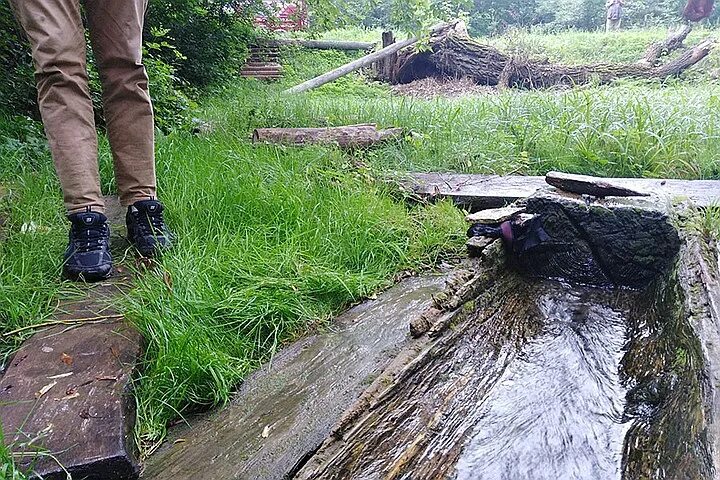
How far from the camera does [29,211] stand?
2330 mm

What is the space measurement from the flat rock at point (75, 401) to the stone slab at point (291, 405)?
0.12 metres

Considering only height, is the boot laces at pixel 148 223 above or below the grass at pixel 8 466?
above

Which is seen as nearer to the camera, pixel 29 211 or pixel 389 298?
pixel 389 298

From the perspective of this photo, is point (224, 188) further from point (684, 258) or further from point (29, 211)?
point (684, 258)

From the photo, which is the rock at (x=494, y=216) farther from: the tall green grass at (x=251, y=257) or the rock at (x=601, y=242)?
the tall green grass at (x=251, y=257)

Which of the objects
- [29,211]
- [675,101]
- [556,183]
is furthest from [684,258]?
[675,101]

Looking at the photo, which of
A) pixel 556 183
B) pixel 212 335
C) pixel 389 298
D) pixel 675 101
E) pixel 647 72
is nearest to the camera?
pixel 212 335

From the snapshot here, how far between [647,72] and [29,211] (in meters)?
9.65

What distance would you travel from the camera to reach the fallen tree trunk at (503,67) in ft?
30.6

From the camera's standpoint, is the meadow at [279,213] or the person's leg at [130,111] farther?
the person's leg at [130,111]

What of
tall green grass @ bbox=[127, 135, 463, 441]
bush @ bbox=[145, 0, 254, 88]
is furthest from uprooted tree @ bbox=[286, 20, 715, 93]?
tall green grass @ bbox=[127, 135, 463, 441]

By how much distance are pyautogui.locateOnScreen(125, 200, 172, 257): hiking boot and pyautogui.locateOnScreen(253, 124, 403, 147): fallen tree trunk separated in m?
1.70

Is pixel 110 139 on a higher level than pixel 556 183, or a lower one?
higher

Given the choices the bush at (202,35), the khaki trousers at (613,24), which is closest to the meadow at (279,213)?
the bush at (202,35)
